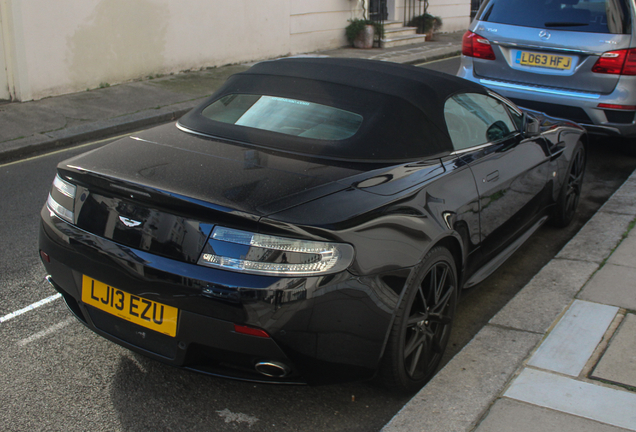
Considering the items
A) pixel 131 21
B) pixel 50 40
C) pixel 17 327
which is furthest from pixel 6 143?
pixel 17 327

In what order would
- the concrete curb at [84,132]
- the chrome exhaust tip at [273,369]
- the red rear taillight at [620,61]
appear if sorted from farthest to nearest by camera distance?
the concrete curb at [84,132]
the red rear taillight at [620,61]
the chrome exhaust tip at [273,369]

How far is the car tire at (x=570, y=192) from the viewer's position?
487cm

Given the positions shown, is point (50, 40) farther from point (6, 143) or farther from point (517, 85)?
point (517, 85)

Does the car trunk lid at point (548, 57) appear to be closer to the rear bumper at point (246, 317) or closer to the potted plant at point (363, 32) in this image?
the rear bumper at point (246, 317)

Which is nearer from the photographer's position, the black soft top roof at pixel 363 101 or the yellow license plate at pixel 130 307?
the yellow license plate at pixel 130 307

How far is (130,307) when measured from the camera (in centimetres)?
262

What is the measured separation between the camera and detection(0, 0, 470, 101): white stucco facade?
933 cm

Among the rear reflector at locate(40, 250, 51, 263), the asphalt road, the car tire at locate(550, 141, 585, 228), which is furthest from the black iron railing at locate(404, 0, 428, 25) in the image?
the rear reflector at locate(40, 250, 51, 263)

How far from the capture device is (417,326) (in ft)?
9.65

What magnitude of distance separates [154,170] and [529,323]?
2137 millimetres

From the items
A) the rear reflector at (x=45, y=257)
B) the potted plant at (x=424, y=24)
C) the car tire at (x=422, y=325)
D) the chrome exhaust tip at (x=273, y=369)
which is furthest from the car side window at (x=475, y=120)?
the potted plant at (x=424, y=24)

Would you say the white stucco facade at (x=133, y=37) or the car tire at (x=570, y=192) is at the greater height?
the white stucco facade at (x=133, y=37)

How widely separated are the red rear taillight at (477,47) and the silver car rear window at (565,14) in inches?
8.5

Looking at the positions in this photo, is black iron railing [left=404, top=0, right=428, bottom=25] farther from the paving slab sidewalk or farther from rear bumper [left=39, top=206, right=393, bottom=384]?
rear bumper [left=39, top=206, right=393, bottom=384]
